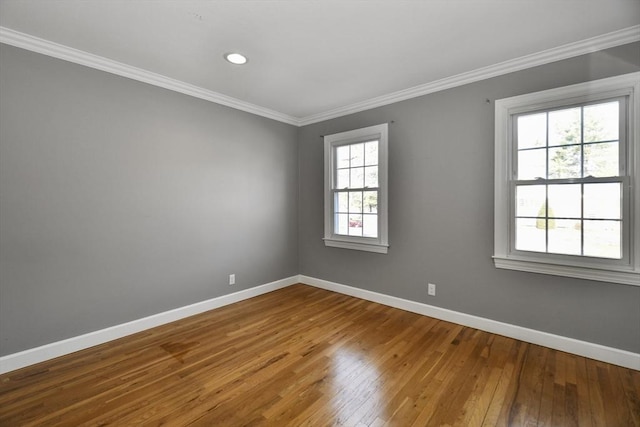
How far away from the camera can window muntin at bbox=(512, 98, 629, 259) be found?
7.57 ft

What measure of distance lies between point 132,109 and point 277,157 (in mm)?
1903

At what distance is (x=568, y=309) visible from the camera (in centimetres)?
247

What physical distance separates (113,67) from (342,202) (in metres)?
2.99

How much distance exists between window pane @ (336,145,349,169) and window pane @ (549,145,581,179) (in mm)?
2297

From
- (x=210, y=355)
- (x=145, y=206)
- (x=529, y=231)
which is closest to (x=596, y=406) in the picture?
(x=529, y=231)

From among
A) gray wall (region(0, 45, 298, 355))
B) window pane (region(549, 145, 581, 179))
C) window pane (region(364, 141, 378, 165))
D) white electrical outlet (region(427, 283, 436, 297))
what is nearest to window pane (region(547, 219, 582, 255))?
window pane (region(549, 145, 581, 179))

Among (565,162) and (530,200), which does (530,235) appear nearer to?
(530,200)

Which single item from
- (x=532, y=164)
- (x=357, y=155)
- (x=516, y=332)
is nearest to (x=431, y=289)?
(x=516, y=332)

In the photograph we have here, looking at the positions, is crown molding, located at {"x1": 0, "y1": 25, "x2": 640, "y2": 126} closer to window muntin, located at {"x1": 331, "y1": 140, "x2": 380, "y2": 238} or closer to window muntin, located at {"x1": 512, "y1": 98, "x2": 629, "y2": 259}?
window muntin, located at {"x1": 512, "y1": 98, "x2": 629, "y2": 259}

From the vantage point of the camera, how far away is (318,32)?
2.21m

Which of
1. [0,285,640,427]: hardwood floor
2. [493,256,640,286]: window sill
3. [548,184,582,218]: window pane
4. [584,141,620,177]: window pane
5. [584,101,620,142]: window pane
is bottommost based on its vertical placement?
[0,285,640,427]: hardwood floor

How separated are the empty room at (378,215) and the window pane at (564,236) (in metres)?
0.01

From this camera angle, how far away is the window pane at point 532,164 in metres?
2.60

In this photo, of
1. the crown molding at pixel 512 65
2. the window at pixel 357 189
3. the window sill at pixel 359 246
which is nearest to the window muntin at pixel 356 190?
the window at pixel 357 189
